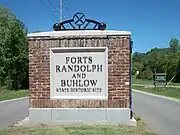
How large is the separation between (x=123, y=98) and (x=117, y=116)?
0.61 meters

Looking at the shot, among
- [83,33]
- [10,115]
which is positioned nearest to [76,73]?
[83,33]

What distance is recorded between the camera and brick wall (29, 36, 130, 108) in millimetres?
11000

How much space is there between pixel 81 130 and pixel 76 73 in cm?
229

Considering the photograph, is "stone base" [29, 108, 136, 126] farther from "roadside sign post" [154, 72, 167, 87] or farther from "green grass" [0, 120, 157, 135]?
"roadside sign post" [154, 72, 167, 87]

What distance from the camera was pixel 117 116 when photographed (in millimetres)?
10914

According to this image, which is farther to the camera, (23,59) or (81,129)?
(23,59)

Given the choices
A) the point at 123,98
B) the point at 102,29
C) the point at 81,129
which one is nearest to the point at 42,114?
the point at 81,129

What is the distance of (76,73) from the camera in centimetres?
1125

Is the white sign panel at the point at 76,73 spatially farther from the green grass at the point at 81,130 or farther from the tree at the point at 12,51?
the tree at the point at 12,51

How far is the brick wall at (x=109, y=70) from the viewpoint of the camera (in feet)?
36.1

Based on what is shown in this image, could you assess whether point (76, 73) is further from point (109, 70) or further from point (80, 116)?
point (80, 116)

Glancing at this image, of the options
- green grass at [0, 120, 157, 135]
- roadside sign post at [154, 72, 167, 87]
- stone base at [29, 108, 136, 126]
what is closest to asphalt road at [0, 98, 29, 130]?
stone base at [29, 108, 136, 126]

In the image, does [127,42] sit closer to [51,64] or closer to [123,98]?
[123,98]

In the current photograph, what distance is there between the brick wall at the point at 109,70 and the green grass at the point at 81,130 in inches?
34.8
